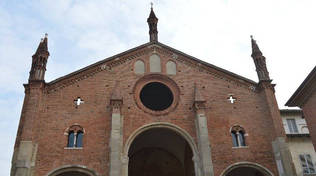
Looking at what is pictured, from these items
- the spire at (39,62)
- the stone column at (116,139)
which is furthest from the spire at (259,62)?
the spire at (39,62)

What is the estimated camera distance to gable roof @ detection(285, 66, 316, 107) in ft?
39.9

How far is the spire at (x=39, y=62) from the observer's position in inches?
746

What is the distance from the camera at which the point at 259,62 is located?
69.7 feet

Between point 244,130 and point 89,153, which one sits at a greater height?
point 244,130

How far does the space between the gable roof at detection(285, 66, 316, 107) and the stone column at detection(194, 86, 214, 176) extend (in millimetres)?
5515

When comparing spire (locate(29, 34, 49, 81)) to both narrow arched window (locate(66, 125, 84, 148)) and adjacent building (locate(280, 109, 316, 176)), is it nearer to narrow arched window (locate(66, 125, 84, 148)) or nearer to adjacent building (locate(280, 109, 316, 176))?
narrow arched window (locate(66, 125, 84, 148))

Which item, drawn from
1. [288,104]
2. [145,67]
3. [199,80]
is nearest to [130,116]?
[145,67]

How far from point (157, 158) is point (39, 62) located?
1172cm

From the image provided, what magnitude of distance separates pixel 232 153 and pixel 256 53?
756cm

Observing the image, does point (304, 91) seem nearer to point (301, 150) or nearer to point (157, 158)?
point (301, 150)

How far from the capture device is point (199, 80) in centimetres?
2069

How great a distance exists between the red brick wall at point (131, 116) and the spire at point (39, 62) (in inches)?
39.1

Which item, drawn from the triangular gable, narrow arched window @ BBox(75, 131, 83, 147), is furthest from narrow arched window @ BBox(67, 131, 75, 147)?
the triangular gable

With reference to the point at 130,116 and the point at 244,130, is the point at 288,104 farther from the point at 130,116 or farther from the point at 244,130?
the point at 130,116
